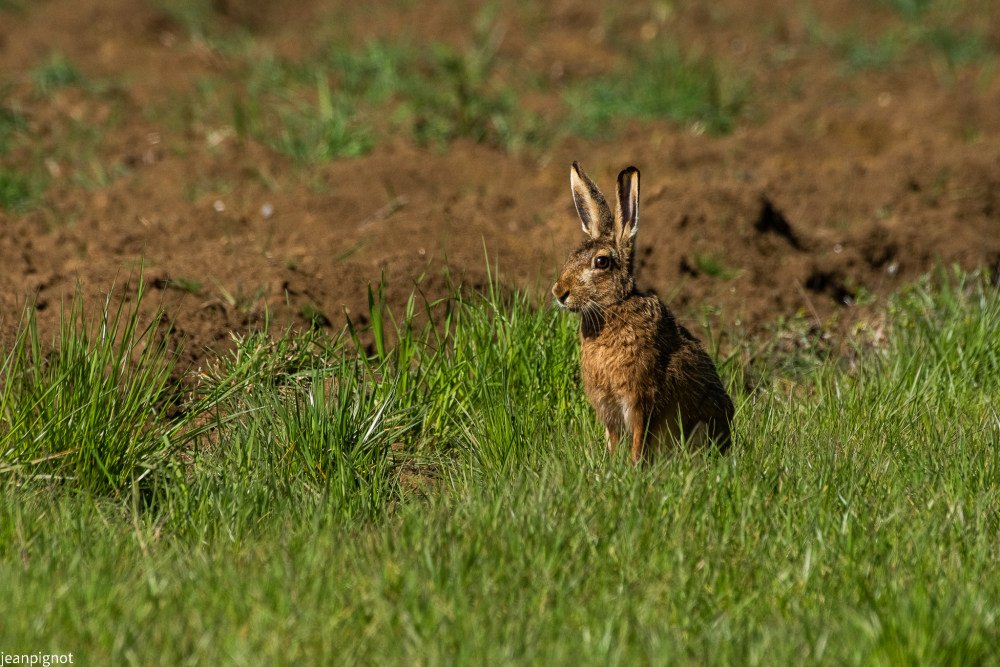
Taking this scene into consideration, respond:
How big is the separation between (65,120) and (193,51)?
179cm

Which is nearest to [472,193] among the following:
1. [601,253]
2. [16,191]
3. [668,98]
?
[668,98]

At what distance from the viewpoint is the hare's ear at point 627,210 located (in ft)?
17.9

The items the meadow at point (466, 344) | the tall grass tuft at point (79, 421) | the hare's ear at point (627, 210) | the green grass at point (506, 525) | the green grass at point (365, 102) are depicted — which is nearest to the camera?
the green grass at point (506, 525)

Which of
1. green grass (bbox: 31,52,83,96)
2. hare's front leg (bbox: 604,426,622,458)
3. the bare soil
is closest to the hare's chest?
hare's front leg (bbox: 604,426,622,458)

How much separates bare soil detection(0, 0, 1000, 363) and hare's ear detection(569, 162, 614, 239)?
0.48m

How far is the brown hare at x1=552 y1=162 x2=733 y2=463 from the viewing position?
525 centimetres

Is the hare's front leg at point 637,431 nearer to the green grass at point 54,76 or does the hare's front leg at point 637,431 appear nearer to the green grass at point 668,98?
the green grass at point 668,98

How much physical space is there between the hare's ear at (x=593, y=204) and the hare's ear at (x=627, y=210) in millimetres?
Result: 44

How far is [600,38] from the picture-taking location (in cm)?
1170

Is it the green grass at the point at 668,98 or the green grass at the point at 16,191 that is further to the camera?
the green grass at the point at 668,98

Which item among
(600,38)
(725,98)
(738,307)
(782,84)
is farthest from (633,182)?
(600,38)

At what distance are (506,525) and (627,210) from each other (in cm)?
174

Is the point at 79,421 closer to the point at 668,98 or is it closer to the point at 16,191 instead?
the point at 16,191

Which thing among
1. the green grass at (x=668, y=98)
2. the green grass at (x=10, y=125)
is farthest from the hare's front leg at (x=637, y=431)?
the green grass at (x=10, y=125)
